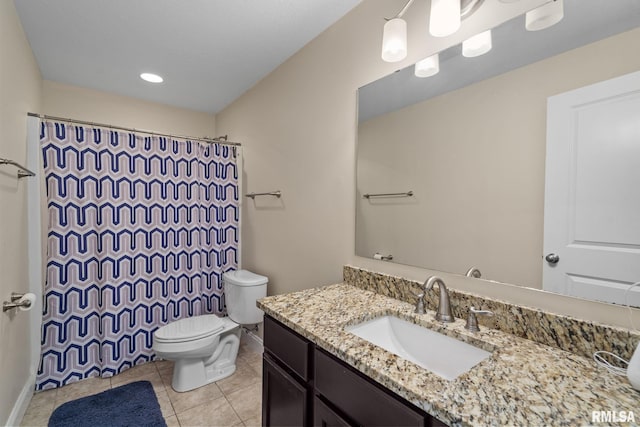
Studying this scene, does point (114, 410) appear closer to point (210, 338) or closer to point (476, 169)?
point (210, 338)

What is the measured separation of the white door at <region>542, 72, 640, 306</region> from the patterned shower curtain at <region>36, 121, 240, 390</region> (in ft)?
7.76

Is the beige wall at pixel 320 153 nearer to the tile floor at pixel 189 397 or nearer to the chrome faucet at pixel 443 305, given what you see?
the chrome faucet at pixel 443 305

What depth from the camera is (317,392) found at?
0.99m

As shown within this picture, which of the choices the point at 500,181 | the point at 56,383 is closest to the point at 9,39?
the point at 56,383

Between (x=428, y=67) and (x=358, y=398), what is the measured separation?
1.31 m

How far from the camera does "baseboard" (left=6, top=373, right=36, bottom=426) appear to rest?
157 cm

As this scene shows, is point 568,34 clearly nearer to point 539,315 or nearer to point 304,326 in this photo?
point 539,315

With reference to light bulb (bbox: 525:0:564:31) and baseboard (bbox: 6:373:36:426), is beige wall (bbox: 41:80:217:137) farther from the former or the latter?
light bulb (bbox: 525:0:564:31)

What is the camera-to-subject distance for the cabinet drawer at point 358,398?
73 centimetres

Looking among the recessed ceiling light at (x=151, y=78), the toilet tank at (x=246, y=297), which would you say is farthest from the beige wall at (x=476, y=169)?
the recessed ceiling light at (x=151, y=78)

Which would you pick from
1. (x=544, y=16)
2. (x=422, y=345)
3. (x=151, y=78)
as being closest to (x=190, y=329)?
(x=422, y=345)

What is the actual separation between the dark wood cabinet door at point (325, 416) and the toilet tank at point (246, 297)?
51.4 inches

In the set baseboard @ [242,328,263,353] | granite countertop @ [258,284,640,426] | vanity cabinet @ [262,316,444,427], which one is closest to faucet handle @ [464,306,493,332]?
granite countertop @ [258,284,640,426]

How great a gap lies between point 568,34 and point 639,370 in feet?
3.13
